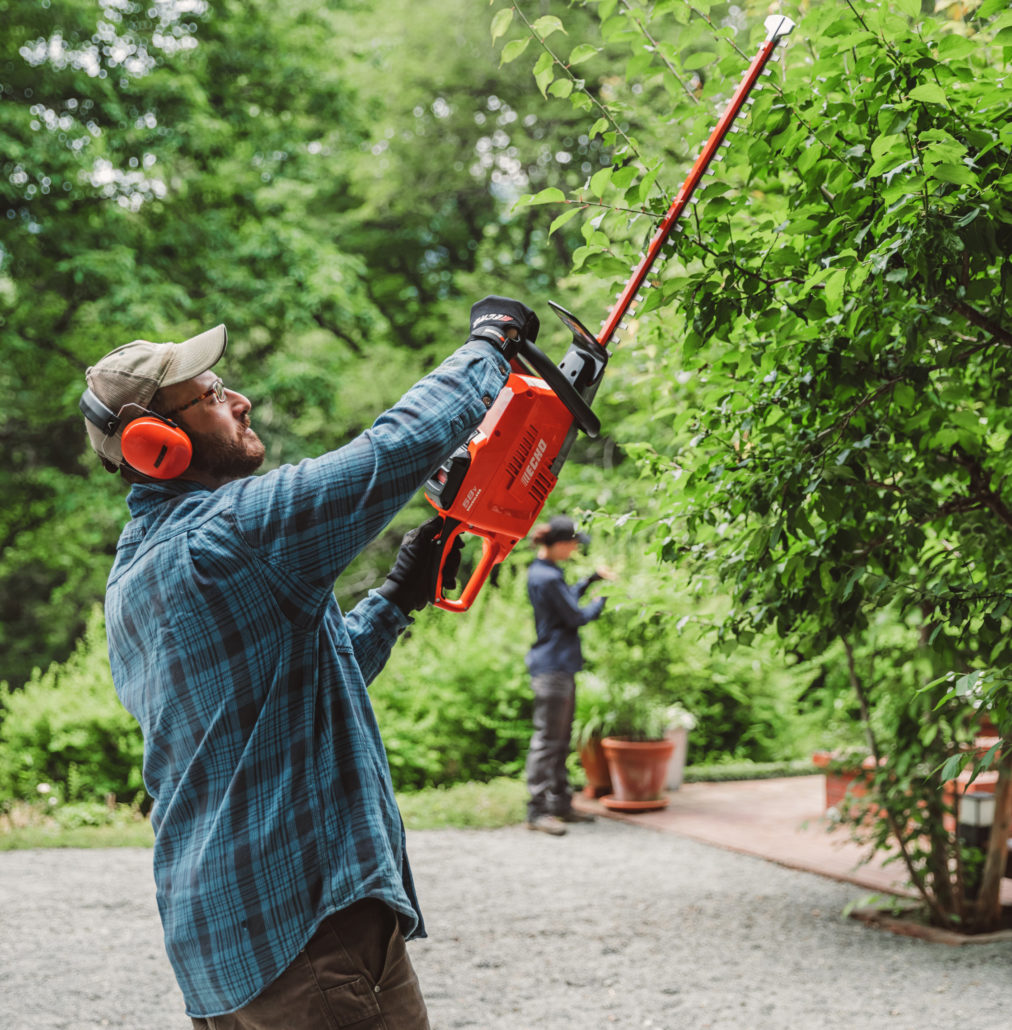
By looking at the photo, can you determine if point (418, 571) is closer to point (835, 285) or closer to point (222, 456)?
point (222, 456)

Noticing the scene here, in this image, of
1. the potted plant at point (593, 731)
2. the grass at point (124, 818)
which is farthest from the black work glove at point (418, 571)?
the potted plant at point (593, 731)

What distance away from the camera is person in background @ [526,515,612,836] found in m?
7.42

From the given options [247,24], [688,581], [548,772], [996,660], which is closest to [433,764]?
[548,772]

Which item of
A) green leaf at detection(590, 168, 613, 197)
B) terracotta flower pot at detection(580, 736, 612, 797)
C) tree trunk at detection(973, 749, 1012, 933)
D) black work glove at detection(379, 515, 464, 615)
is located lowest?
terracotta flower pot at detection(580, 736, 612, 797)

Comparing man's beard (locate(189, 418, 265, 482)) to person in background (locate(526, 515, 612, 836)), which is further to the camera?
person in background (locate(526, 515, 612, 836))

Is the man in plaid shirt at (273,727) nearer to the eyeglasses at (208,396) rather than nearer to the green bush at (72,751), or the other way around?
the eyeglasses at (208,396)

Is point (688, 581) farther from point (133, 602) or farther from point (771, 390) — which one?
point (133, 602)

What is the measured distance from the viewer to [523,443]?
2441 millimetres

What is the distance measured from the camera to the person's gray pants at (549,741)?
24.6 ft

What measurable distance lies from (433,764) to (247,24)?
10.5 m

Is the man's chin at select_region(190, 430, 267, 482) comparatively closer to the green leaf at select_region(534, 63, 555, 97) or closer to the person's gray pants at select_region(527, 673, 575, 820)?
the green leaf at select_region(534, 63, 555, 97)

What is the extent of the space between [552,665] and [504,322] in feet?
18.7

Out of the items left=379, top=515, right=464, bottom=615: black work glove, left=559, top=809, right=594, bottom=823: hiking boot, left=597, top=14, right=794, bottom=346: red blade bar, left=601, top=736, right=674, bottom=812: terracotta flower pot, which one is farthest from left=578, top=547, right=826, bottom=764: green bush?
left=597, top=14, right=794, bottom=346: red blade bar

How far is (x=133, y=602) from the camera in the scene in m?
1.83
